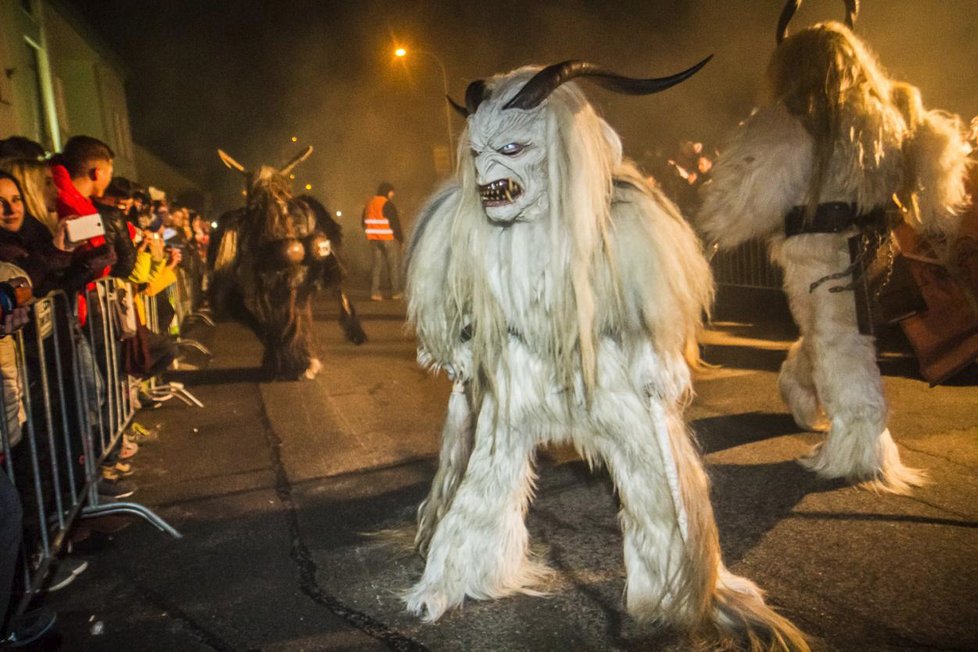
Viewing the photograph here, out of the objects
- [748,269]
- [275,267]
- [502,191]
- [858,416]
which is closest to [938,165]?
[858,416]

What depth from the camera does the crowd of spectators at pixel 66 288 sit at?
8.64ft

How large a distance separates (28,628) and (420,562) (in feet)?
5.00

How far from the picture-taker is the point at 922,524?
3121 mm

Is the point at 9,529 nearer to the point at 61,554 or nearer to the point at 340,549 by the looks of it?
the point at 61,554

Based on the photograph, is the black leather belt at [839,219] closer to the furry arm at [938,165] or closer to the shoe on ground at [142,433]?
the furry arm at [938,165]

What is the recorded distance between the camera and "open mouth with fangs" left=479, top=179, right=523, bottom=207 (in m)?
2.35

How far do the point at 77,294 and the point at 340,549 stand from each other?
2172 mm

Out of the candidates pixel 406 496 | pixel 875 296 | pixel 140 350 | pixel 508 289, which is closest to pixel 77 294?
pixel 140 350

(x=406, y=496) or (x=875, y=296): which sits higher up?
(x=875, y=296)

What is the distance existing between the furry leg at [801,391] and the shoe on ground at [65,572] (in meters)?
4.04

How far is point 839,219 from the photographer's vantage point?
3.54 meters

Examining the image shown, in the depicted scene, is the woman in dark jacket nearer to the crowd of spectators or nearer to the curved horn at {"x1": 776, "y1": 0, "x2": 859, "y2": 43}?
the crowd of spectators

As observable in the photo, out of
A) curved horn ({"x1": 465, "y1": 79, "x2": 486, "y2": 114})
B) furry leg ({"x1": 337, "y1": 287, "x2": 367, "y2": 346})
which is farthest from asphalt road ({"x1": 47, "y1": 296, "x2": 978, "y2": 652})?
furry leg ({"x1": 337, "y1": 287, "x2": 367, "y2": 346})

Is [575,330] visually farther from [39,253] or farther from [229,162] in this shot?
[229,162]
